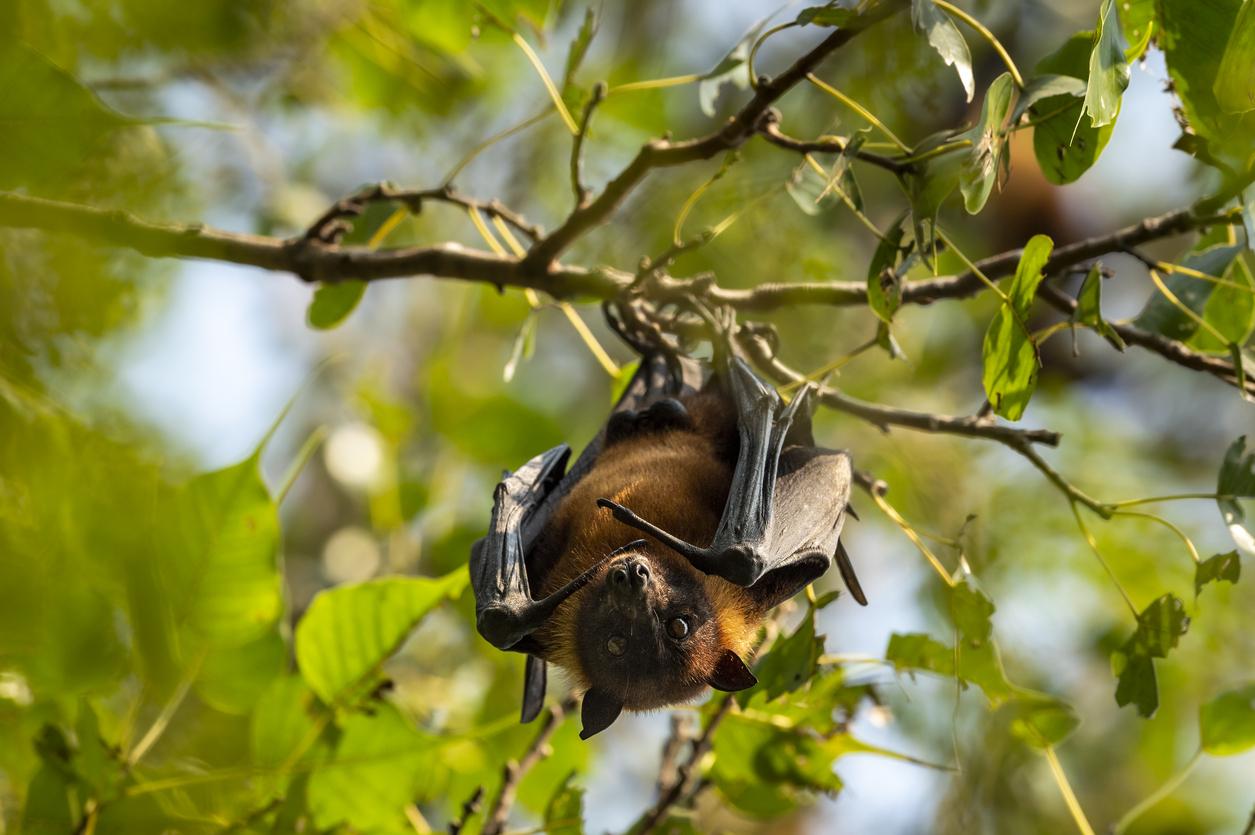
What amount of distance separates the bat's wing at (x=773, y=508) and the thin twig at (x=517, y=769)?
864mm

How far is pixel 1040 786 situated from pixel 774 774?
5.30 metres

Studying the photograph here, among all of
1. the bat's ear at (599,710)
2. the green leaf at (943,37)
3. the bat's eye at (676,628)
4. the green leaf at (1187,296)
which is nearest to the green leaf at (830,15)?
the green leaf at (943,37)

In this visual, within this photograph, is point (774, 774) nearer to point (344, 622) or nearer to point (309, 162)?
point (344, 622)

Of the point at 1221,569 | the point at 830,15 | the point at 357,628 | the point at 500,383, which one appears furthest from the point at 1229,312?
the point at 500,383

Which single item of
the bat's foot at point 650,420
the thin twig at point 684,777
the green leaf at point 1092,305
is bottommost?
the thin twig at point 684,777

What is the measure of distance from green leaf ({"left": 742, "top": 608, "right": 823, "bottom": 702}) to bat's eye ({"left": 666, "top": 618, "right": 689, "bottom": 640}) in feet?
0.77

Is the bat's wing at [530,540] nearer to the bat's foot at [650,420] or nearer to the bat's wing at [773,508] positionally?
the bat's foot at [650,420]

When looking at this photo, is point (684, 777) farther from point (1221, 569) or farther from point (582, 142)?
point (582, 142)

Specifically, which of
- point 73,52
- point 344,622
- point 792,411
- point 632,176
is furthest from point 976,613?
point 73,52

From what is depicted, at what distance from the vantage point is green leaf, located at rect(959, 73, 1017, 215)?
94.2 inches

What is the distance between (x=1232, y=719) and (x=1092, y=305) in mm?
1585

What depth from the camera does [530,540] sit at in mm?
3352

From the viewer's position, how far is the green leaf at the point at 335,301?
3.87 meters

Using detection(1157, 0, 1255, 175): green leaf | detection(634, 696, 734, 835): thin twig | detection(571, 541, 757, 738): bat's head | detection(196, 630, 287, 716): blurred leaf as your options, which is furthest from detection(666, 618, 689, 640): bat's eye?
detection(1157, 0, 1255, 175): green leaf
